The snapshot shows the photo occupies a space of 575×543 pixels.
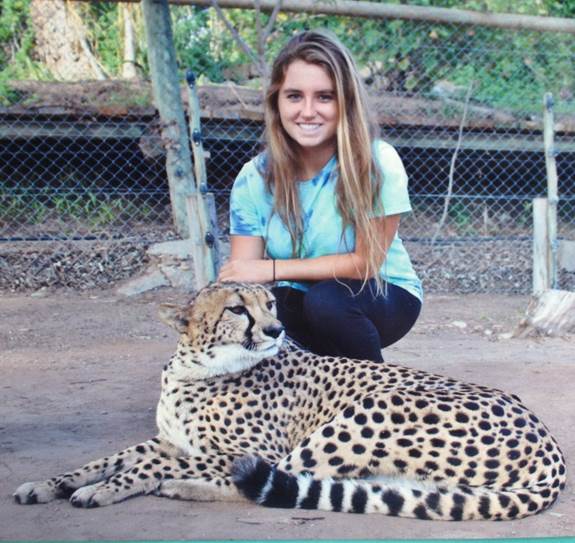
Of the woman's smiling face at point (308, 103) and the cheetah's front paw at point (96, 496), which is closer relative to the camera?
the cheetah's front paw at point (96, 496)

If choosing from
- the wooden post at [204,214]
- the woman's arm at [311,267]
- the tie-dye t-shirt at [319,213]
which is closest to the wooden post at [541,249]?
the wooden post at [204,214]

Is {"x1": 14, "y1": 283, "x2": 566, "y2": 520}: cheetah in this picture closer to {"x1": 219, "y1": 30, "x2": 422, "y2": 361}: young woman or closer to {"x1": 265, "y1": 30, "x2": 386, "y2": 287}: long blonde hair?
{"x1": 219, "y1": 30, "x2": 422, "y2": 361}: young woman

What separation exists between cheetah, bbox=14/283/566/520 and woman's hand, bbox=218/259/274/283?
0.09 meters

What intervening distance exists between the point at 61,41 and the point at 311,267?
4.35m

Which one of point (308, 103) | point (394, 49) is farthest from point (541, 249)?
point (308, 103)

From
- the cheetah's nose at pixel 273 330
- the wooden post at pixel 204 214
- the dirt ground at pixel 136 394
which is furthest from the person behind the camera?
the wooden post at pixel 204 214

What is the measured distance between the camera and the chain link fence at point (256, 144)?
5707 mm

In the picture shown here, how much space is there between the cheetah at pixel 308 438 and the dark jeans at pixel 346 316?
0.12 meters

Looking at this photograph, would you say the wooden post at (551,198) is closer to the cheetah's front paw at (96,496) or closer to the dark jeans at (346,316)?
the dark jeans at (346,316)

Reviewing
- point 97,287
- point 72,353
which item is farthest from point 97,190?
point 72,353

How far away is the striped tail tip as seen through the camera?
223 centimetres

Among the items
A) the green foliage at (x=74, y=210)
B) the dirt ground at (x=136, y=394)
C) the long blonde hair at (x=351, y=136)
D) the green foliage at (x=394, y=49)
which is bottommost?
the dirt ground at (x=136, y=394)

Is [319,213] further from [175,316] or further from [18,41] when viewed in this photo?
[18,41]

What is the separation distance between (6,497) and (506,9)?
5.07 metres
